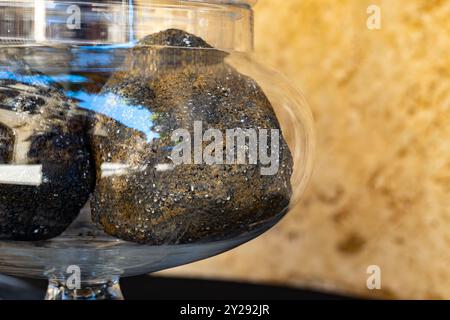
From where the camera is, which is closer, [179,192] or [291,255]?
[179,192]

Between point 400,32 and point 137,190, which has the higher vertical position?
point 400,32

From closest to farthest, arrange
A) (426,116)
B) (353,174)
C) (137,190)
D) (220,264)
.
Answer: (137,190), (426,116), (353,174), (220,264)

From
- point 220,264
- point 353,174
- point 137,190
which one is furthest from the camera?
point 220,264

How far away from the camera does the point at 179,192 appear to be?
0.47 meters

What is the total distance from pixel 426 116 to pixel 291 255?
296 mm

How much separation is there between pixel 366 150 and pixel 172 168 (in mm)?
504

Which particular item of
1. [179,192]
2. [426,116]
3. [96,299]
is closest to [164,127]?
[179,192]

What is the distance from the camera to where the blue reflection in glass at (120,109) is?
48 cm

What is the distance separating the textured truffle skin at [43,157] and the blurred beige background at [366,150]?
0.47 m

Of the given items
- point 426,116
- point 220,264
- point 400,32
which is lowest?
point 220,264

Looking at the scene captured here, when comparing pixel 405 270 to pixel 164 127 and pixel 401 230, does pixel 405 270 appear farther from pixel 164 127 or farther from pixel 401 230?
pixel 164 127
